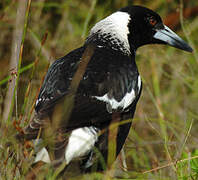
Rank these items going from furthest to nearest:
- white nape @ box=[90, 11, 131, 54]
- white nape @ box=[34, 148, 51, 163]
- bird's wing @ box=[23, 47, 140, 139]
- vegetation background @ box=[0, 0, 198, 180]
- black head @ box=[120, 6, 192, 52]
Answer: vegetation background @ box=[0, 0, 198, 180]
black head @ box=[120, 6, 192, 52]
white nape @ box=[90, 11, 131, 54]
bird's wing @ box=[23, 47, 140, 139]
white nape @ box=[34, 148, 51, 163]

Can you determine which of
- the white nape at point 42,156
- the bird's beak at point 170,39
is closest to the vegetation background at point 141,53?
the bird's beak at point 170,39

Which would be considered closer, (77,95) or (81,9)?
(77,95)

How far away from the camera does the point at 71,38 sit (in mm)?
5223

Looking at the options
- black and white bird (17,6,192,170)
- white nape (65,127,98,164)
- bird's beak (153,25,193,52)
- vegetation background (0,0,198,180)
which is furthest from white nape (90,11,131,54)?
white nape (65,127,98,164)

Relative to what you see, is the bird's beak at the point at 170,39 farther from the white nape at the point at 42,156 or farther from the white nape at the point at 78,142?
the white nape at the point at 42,156

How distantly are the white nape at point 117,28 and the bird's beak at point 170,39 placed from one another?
0.28 m

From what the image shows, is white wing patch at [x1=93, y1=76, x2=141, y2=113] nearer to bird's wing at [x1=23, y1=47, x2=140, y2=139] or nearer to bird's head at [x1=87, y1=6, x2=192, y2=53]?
bird's wing at [x1=23, y1=47, x2=140, y2=139]

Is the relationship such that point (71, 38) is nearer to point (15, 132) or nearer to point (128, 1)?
point (128, 1)

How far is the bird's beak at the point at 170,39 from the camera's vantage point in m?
3.69

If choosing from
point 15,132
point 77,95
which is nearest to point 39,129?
point 15,132

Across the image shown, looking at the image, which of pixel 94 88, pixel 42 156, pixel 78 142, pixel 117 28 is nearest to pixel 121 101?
pixel 94 88

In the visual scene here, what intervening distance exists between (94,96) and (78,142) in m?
0.29

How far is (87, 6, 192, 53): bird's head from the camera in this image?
351 centimetres

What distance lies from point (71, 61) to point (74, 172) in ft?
2.32
